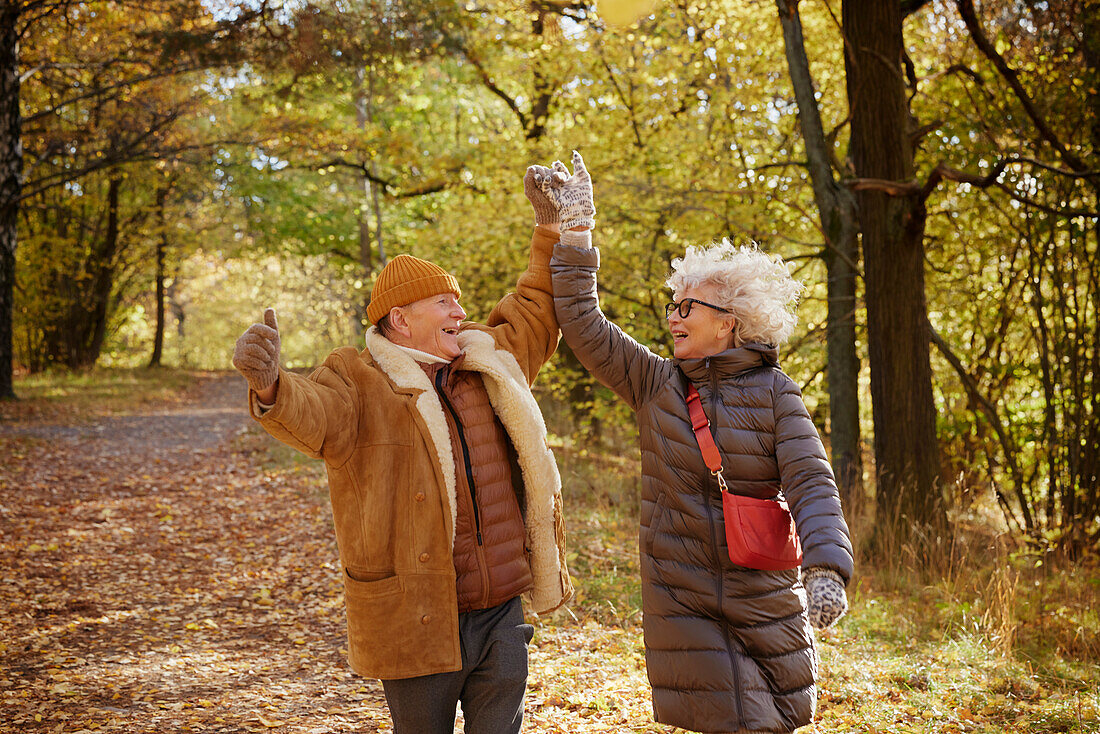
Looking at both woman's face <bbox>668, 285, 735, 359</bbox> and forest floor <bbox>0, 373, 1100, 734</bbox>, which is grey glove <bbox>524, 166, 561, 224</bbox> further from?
forest floor <bbox>0, 373, 1100, 734</bbox>

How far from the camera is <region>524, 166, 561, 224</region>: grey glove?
2872 millimetres

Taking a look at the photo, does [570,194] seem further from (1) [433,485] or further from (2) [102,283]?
(2) [102,283]

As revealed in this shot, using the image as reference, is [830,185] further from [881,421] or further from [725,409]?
[725,409]

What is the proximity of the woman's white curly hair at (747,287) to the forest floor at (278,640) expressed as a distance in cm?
231

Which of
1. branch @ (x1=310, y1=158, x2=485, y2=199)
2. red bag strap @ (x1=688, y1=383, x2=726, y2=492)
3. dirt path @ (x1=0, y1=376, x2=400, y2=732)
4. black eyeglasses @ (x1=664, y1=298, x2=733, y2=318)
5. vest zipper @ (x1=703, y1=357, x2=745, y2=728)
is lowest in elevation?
dirt path @ (x1=0, y1=376, x2=400, y2=732)

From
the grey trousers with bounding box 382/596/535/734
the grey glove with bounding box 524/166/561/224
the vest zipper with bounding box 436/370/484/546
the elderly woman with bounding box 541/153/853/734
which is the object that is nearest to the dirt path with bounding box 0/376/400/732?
the grey trousers with bounding box 382/596/535/734

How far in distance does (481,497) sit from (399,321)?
612mm

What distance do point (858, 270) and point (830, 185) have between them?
0.86 metres

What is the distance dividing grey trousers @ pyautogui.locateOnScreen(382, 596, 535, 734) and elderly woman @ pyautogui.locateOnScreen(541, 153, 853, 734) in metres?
0.41

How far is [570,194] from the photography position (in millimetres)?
2912

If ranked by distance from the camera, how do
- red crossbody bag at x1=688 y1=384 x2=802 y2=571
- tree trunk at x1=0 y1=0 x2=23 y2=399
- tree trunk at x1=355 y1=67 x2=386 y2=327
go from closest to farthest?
red crossbody bag at x1=688 y1=384 x2=802 y2=571 → tree trunk at x1=0 y1=0 x2=23 y2=399 → tree trunk at x1=355 y1=67 x2=386 y2=327

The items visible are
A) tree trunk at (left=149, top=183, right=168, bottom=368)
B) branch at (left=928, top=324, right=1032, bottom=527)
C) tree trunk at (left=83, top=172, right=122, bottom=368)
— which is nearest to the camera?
branch at (left=928, top=324, right=1032, bottom=527)

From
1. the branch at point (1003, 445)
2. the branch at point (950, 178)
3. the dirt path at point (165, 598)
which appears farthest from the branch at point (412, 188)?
the branch at point (1003, 445)

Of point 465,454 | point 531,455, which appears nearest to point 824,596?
point 531,455
